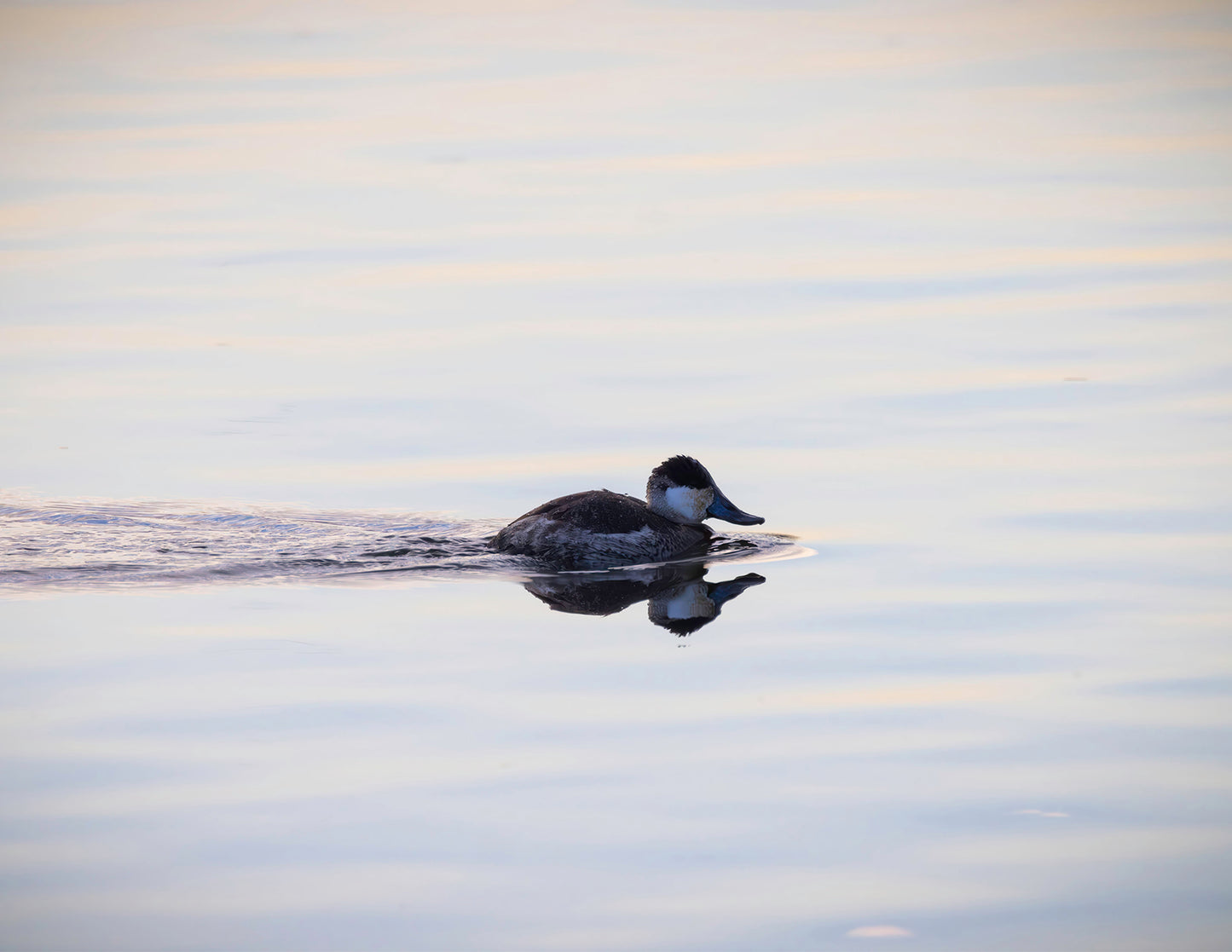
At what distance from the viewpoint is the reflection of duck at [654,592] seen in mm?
9453

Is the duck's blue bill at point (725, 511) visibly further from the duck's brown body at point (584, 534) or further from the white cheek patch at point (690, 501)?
the duck's brown body at point (584, 534)

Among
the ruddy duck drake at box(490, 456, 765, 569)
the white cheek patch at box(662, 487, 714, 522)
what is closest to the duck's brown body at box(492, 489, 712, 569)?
the ruddy duck drake at box(490, 456, 765, 569)

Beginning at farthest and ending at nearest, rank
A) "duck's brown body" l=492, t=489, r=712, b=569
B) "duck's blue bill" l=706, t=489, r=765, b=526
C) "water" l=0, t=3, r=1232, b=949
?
"duck's blue bill" l=706, t=489, r=765, b=526, "duck's brown body" l=492, t=489, r=712, b=569, "water" l=0, t=3, r=1232, b=949

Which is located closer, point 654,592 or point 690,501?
point 654,592

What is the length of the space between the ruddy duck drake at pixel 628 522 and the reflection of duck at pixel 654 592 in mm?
172

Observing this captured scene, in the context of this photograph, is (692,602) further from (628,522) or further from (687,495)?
(687,495)

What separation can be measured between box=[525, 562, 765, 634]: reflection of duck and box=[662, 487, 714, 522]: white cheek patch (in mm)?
668

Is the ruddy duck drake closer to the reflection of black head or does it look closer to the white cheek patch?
the white cheek patch

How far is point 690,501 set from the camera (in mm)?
11430

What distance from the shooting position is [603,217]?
20.5 meters

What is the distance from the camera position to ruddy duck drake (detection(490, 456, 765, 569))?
10484 mm

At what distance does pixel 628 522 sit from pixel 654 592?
2.81 ft

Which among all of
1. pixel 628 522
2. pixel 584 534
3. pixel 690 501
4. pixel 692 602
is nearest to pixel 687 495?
pixel 690 501

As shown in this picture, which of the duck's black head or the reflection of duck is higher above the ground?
the duck's black head
